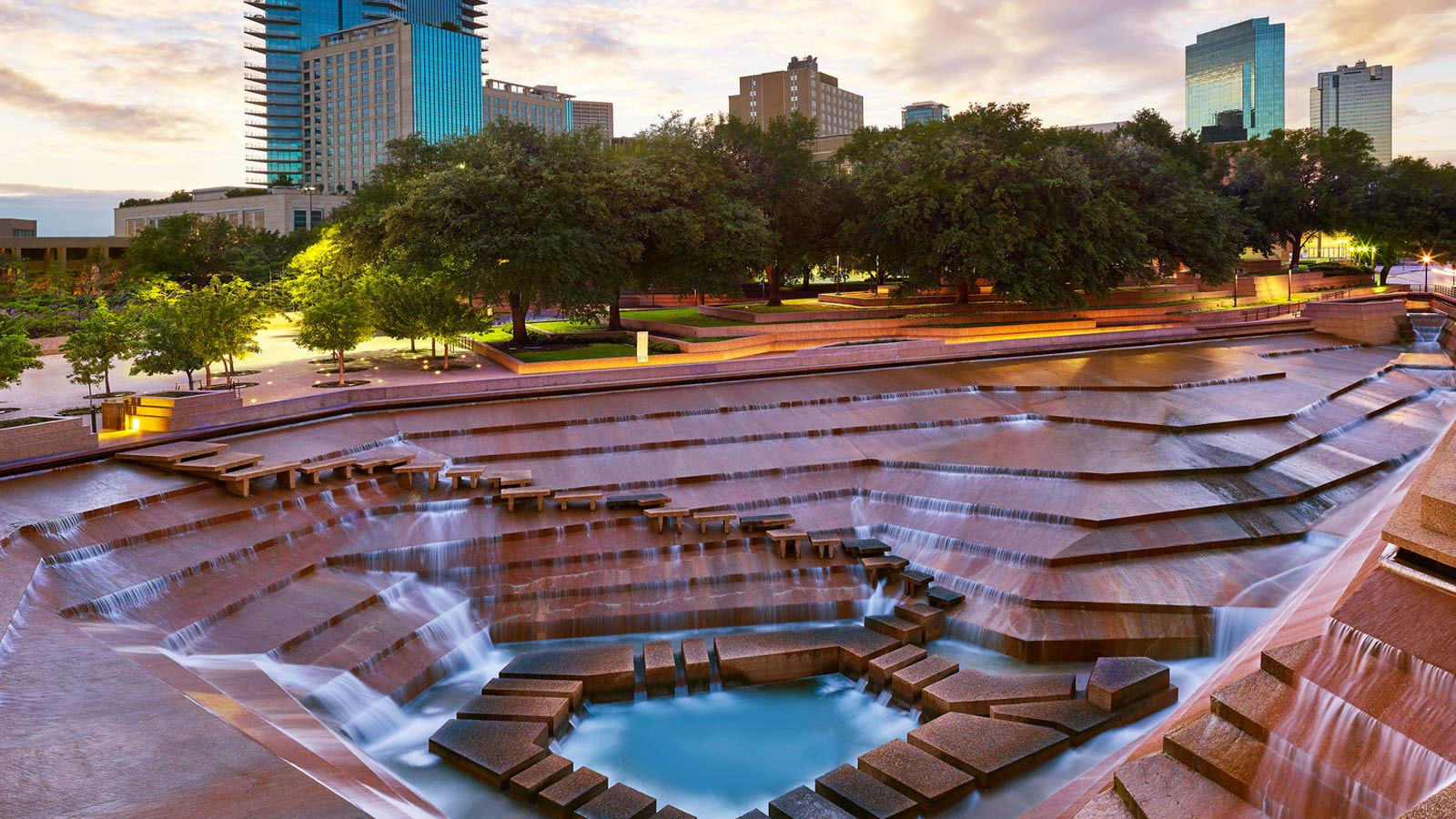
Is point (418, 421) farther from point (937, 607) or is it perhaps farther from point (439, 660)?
point (937, 607)

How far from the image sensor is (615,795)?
788cm

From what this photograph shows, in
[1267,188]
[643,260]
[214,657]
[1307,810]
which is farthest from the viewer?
[1267,188]

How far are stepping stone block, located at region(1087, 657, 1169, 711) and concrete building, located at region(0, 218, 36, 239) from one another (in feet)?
322

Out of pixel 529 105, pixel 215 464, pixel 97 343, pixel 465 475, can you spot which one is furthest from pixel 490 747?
pixel 529 105

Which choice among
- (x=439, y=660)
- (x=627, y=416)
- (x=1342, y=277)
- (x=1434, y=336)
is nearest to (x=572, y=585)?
(x=439, y=660)

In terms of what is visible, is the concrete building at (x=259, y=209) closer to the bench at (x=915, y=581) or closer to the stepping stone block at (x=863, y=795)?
the bench at (x=915, y=581)

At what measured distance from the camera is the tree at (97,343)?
59.4ft

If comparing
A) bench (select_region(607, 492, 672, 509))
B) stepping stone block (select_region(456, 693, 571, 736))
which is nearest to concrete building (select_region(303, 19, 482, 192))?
bench (select_region(607, 492, 672, 509))

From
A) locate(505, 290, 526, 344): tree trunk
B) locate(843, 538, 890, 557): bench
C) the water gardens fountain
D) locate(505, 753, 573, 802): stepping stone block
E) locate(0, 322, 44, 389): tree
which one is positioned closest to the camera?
the water gardens fountain

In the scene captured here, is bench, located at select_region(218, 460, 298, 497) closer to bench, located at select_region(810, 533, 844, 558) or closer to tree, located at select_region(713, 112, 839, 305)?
bench, located at select_region(810, 533, 844, 558)

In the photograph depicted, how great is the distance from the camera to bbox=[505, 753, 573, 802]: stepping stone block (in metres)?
8.02

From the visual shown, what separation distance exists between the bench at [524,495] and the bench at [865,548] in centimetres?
456

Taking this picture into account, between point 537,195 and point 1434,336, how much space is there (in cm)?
3241

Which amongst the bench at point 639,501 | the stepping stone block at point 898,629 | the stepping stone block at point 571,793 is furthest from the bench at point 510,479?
the stepping stone block at point 571,793
